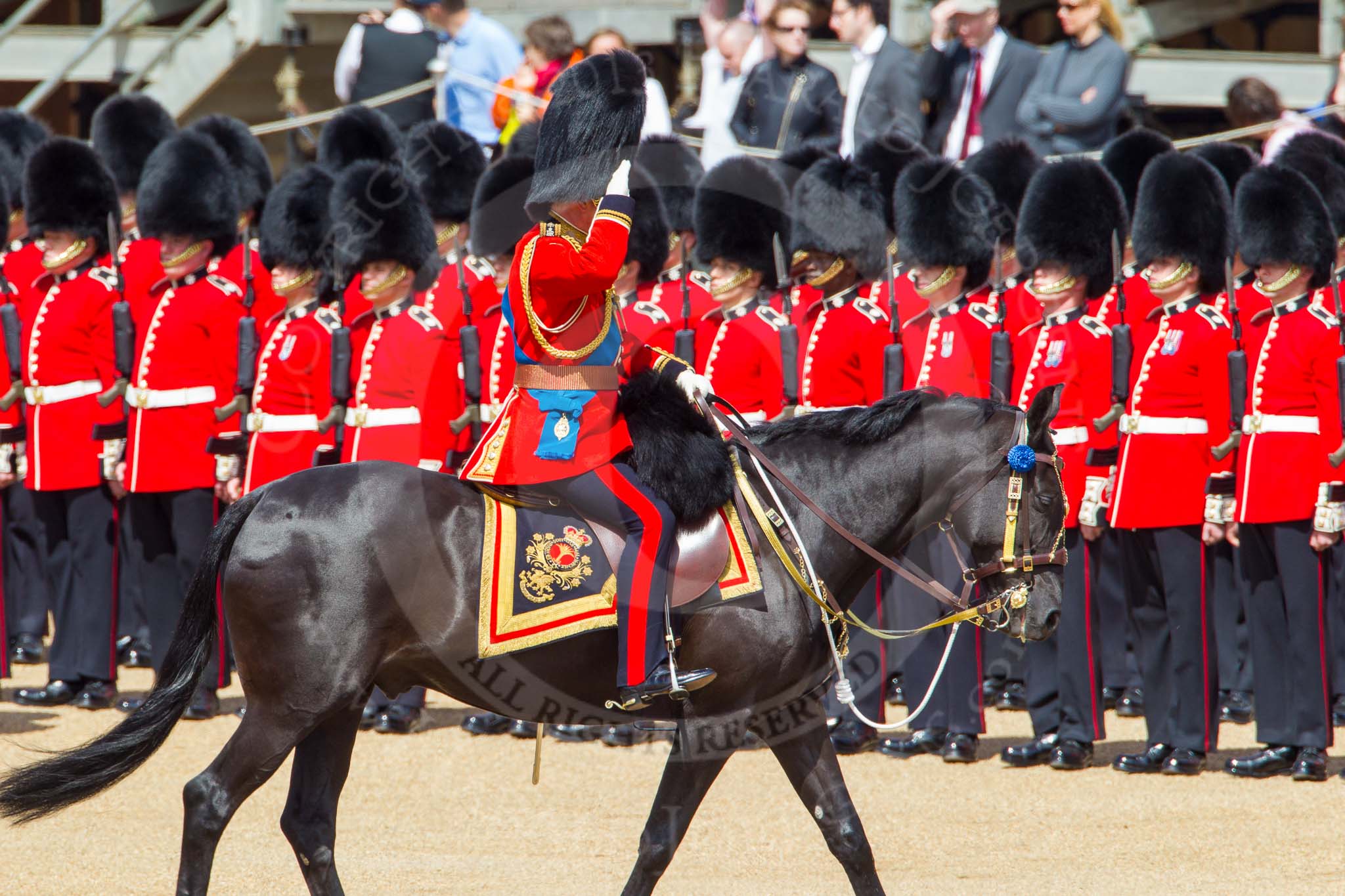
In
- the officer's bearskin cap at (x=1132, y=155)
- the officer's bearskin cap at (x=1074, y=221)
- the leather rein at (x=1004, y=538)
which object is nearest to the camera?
the leather rein at (x=1004, y=538)

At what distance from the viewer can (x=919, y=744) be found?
670cm

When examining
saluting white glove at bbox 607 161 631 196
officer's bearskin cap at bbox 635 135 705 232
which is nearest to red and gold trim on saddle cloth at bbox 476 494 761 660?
saluting white glove at bbox 607 161 631 196

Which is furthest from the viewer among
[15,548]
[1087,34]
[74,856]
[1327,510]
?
[1087,34]

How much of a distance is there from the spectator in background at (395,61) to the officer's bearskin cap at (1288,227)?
4791 mm

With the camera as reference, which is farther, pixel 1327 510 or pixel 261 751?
pixel 1327 510

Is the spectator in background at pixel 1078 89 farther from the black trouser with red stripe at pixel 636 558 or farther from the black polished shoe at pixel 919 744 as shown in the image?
the black trouser with red stripe at pixel 636 558

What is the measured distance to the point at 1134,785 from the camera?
6.22m

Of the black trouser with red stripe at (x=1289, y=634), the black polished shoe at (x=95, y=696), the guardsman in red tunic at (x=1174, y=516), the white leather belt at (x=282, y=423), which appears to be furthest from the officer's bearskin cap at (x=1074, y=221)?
the black polished shoe at (x=95, y=696)

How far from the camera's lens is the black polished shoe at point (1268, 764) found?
625 cm

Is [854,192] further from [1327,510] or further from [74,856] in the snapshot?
[74,856]

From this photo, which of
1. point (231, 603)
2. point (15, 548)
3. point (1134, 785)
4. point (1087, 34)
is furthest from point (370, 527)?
point (1087, 34)

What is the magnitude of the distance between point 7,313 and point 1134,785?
433 centimetres

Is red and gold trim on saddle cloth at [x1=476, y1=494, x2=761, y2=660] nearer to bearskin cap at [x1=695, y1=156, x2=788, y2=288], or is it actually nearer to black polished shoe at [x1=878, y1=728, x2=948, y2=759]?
black polished shoe at [x1=878, y1=728, x2=948, y2=759]

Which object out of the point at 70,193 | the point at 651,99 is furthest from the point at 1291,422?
the point at 70,193
